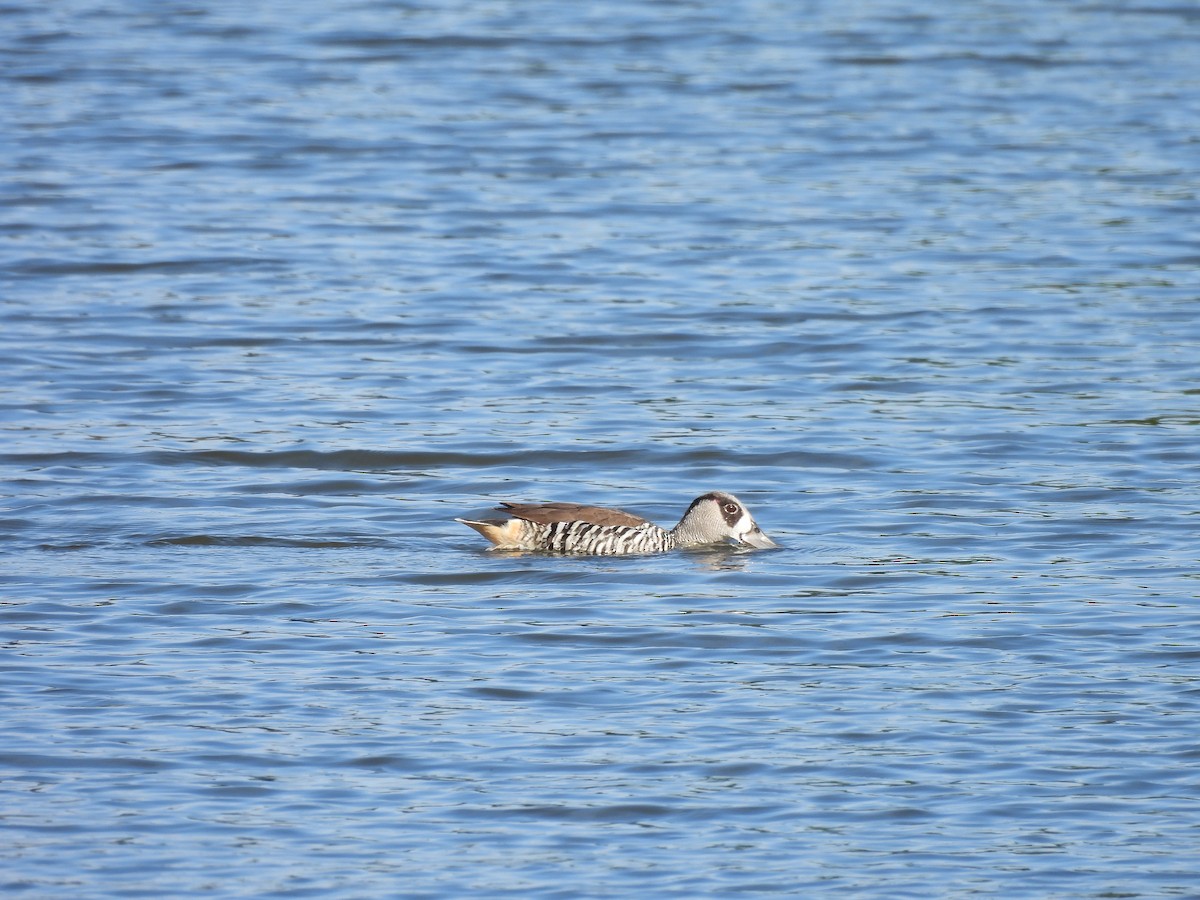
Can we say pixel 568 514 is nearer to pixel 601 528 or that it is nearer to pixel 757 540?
pixel 601 528

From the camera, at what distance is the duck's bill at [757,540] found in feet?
39.8

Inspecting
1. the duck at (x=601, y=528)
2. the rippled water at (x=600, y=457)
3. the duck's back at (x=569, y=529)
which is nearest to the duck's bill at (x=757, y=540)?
the duck at (x=601, y=528)

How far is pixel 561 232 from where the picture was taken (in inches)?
811

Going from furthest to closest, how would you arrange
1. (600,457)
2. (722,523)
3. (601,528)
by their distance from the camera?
(600,457), (722,523), (601,528)

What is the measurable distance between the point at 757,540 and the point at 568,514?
3.52 ft

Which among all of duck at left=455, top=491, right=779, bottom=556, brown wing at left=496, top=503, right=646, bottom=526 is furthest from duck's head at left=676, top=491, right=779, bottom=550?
brown wing at left=496, top=503, right=646, bottom=526

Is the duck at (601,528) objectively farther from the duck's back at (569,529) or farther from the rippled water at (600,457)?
the rippled water at (600,457)

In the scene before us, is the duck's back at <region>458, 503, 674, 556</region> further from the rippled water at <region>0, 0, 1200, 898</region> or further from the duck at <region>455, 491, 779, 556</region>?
the rippled water at <region>0, 0, 1200, 898</region>

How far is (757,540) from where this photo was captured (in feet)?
39.9

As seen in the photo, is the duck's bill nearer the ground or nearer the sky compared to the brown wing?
nearer the ground

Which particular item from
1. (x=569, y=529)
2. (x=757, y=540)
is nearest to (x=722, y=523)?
(x=757, y=540)

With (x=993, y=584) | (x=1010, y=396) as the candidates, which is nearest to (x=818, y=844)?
(x=993, y=584)

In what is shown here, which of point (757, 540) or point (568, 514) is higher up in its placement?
point (568, 514)

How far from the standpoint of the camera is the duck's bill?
1214 centimetres
